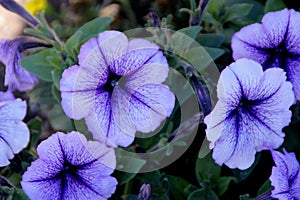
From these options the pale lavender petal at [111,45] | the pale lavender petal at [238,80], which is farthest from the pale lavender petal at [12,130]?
the pale lavender petal at [238,80]

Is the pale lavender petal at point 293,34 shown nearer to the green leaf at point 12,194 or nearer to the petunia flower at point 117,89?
the petunia flower at point 117,89

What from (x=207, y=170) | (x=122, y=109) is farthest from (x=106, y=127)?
(x=207, y=170)

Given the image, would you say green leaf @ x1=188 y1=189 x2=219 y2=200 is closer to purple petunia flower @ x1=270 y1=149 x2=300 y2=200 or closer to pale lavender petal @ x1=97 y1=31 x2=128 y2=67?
purple petunia flower @ x1=270 y1=149 x2=300 y2=200

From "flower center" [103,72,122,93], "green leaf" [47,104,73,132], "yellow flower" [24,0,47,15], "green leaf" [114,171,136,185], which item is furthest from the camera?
"yellow flower" [24,0,47,15]

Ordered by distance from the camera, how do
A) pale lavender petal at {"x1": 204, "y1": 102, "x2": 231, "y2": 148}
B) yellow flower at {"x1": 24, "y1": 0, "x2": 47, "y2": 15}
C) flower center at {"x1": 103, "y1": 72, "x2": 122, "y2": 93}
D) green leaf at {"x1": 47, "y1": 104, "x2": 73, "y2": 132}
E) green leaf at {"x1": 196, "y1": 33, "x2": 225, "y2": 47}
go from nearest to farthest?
1. pale lavender petal at {"x1": 204, "y1": 102, "x2": 231, "y2": 148}
2. flower center at {"x1": 103, "y1": 72, "x2": 122, "y2": 93}
3. green leaf at {"x1": 196, "y1": 33, "x2": 225, "y2": 47}
4. green leaf at {"x1": 47, "y1": 104, "x2": 73, "y2": 132}
5. yellow flower at {"x1": 24, "y1": 0, "x2": 47, "y2": 15}

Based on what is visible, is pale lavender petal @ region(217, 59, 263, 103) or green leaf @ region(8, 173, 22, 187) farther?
green leaf @ region(8, 173, 22, 187)

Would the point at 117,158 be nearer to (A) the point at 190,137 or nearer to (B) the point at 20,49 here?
(A) the point at 190,137

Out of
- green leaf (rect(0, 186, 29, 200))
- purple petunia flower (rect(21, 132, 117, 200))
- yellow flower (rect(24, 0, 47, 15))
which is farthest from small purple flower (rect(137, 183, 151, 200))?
yellow flower (rect(24, 0, 47, 15))
